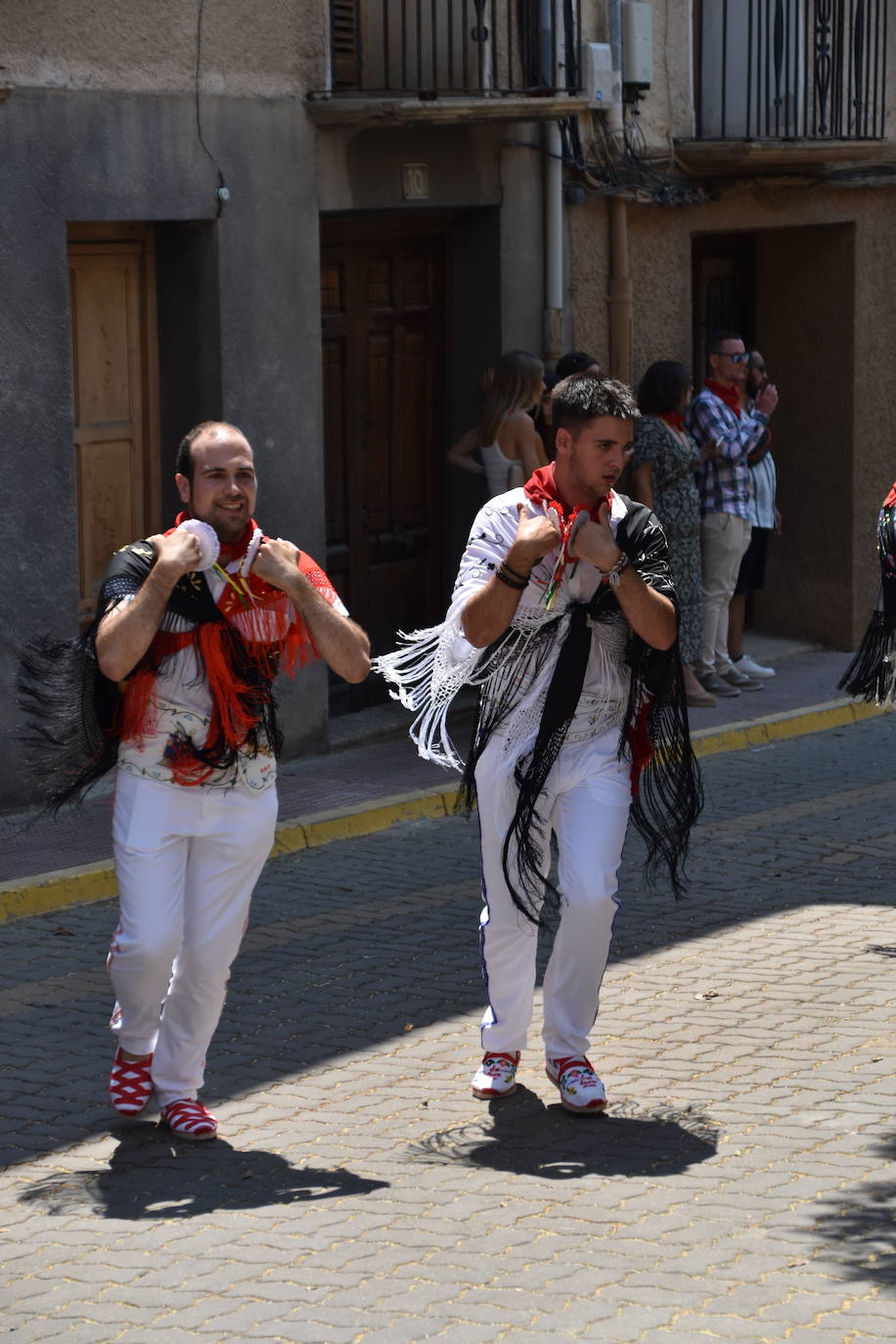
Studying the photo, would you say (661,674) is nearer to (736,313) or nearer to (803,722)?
(803,722)

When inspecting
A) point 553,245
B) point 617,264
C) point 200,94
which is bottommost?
point 617,264

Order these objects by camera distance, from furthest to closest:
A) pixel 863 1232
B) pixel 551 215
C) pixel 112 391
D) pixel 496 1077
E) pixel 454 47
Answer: pixel 551 215 < pixel 454 47 < pixel 112 391 < pixel 496 1077 < pixel 863 1232

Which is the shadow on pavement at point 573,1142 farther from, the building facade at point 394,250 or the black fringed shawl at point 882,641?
the building facade at point 394,250

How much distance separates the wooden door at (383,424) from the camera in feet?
40.8

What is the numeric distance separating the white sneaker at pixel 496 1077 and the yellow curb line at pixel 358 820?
2.90 m

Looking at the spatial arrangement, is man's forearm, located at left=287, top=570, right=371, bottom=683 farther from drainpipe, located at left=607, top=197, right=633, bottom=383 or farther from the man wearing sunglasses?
drainpipe, located at left=607, top=197, right=633, bottom=383

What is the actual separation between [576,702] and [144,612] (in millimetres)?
1254

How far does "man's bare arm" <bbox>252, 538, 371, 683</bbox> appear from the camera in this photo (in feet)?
18.8

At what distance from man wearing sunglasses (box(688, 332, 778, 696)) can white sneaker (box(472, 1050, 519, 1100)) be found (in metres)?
7.32

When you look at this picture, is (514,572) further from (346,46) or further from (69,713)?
(346,46)

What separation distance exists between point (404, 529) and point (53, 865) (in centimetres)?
449

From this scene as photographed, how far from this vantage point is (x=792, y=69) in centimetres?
1531

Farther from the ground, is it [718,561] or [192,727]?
[192,727]

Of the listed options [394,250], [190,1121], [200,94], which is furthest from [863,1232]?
[394,250]
